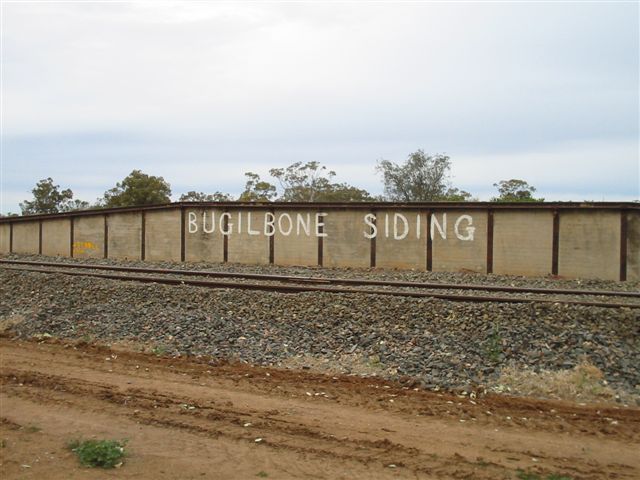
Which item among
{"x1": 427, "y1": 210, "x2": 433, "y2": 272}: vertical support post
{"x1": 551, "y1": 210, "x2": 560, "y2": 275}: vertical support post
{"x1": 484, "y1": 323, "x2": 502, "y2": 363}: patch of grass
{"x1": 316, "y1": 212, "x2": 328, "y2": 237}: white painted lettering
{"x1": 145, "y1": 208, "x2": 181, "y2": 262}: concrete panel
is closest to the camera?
{"x1": 484, "y1": 323, "x2": 502, "y2": 363}: patch of grass

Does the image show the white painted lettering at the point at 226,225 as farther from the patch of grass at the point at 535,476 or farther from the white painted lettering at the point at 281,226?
the patch of grass at the point at 535,476

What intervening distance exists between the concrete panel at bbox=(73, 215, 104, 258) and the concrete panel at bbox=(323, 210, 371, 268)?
41.9ft

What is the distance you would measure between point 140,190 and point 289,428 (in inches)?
2363

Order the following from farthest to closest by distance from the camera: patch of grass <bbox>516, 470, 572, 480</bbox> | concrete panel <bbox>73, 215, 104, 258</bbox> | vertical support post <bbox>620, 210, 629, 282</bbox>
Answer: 1. concrete panel <bbox>73, 215, 104, 258</bbox>
2. vertical support post <bbox>620, 210, 629, 282</bbox>
3. patch of grass <bbox>516, 470, 572, 480</bbox>

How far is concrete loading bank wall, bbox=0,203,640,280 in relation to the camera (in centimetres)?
1964

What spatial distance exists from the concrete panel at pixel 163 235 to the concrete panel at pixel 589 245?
53.9 feet

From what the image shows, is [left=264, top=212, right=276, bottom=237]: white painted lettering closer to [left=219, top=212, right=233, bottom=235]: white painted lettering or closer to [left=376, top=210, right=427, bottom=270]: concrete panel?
[left=219, top=212, right=233, bottom=235]: white painted lettering

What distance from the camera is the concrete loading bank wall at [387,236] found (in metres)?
19.6

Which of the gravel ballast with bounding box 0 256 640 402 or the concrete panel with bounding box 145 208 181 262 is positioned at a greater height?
the concrete panel with bounding box 145 208 181 262

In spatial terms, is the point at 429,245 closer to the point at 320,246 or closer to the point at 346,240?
the point at 346,240

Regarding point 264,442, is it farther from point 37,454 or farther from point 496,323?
point 496,323

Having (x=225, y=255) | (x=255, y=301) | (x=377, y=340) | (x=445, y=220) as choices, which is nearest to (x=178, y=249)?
(x=225, y=255)

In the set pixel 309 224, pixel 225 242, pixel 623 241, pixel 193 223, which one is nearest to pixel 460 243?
pixel 623 241

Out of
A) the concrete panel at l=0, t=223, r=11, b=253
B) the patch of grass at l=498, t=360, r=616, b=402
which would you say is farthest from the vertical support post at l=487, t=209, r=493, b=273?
the concrete panel at l=0, t=223, r=11, b=253
